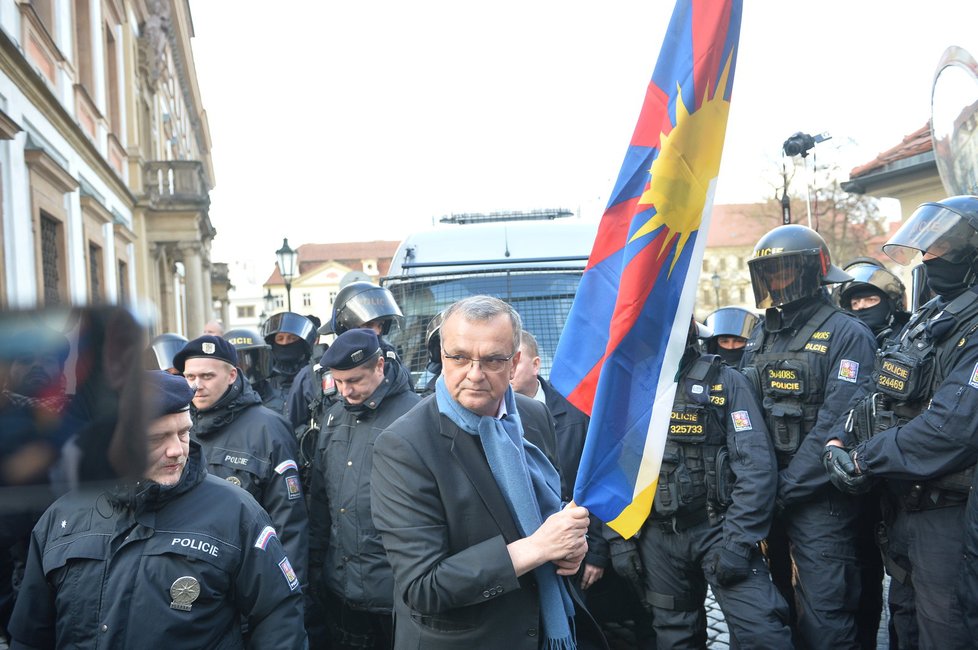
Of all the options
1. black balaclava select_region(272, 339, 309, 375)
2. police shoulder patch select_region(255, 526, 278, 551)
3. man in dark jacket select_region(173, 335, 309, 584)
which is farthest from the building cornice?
police shoulder patch select_region(255, 526, 278, 551)

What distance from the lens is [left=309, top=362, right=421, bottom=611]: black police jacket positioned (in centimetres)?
384

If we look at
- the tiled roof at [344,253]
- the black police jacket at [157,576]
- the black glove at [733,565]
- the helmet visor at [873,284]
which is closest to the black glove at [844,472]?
the black glove at [733,565]

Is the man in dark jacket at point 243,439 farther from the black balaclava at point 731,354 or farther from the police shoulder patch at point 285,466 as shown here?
the black balaclava at point 731,354

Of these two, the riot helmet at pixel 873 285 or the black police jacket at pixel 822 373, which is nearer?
the black police jacket at pixel 822 373

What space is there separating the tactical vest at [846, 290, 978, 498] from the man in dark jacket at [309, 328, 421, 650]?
2.25 meters

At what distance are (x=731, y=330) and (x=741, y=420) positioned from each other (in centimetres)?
297

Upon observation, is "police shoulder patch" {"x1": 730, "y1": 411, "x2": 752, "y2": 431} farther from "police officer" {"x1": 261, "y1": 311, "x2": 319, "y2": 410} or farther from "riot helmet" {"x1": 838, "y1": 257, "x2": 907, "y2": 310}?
"police officer" {"x1": 261, "y1": 311, "x2": 319, "y2": 410}

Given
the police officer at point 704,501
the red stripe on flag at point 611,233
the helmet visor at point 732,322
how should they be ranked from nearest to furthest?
the red stripe on flag at point 611,233, the police officer at point 704,501, the helmet visor at point 732,322

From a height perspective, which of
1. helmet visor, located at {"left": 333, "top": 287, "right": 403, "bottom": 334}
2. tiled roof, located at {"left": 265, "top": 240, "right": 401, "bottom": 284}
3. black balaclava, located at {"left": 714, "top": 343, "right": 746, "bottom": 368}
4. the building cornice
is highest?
tiled roof, located at {"left": 265, "top": 240, "right": 401, "bottom": 284}

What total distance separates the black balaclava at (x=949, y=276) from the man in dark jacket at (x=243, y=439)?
10.2 feet

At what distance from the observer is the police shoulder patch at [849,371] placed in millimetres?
4094

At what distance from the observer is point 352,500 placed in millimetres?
3910

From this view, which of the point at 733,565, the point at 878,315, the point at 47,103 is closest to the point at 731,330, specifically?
the point at 878,315

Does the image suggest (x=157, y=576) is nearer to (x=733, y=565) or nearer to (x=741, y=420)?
(x=733, y=565)
